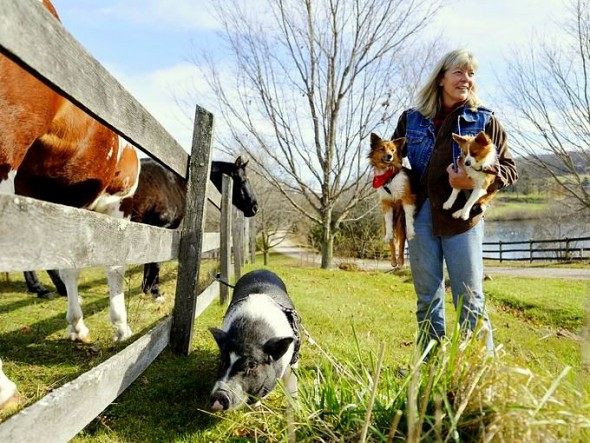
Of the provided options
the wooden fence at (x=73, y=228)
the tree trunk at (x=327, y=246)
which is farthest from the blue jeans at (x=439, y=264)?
the tree trunk at (x=327, y=246)

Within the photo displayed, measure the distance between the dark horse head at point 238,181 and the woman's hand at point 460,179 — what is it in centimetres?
622

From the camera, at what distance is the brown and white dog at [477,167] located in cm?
333

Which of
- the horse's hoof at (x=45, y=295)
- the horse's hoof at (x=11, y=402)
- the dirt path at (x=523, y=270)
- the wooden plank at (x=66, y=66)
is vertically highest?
the wooden plank at (x=66, y=66)

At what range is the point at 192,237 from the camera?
3.90 meters

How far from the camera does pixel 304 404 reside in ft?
7.22

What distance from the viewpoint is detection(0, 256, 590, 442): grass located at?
5.01ft

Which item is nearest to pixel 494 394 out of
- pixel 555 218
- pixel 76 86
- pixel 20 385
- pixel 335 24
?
pixel 76 86

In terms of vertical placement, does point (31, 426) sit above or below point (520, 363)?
below

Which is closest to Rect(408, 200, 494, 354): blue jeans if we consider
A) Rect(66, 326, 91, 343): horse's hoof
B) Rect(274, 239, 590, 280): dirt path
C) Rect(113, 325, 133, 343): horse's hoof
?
Rect(113, 325, 133, 343): horse's hoof

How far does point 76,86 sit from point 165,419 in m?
2.19

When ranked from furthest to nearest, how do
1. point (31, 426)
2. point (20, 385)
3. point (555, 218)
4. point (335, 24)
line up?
point (555, 218)
point (335, 24)
point (20, 385)
point (31, 426)

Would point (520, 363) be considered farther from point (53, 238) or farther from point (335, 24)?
point (335, 24)

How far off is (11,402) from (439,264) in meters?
3.06

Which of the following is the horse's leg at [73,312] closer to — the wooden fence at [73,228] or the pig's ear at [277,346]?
the wooden fence at [73,228]
